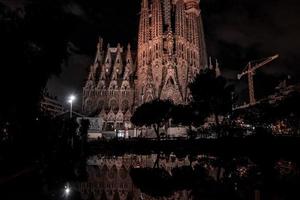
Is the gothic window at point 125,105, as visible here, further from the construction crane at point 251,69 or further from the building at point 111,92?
the construction crane at point 251,69

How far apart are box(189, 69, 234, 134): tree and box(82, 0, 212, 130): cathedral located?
38181mm

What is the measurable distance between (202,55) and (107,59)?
41.4 m

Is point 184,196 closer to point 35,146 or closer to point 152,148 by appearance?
point 35,146

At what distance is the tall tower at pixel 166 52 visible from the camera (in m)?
97.0

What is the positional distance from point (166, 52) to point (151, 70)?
8.28 metres

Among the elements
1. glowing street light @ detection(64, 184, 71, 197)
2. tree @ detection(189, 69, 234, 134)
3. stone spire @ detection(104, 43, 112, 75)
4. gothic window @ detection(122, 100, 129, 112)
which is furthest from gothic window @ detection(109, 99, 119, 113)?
glowing street light @ detection(64, 184, 71, 197)

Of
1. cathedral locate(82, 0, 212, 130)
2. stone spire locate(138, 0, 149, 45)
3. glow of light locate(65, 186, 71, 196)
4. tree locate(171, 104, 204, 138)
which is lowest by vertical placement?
glow of light locate(65, 186, 71, 196)

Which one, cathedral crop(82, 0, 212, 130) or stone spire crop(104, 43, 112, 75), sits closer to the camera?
cathedral crop(82, 0, 212, 130)

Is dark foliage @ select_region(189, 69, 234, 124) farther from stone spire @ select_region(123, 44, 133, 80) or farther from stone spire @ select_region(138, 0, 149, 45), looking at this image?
stone spire @ select_region(138, 0, 149, 45)

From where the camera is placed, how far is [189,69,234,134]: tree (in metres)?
54.6

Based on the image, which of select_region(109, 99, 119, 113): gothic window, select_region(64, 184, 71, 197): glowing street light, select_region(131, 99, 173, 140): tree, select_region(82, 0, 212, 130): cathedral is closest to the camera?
select_region(64, 184, 71, 197): glowing street light

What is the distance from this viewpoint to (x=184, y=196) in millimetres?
12984

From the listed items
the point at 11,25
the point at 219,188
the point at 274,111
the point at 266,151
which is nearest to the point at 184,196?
the point at 219,188

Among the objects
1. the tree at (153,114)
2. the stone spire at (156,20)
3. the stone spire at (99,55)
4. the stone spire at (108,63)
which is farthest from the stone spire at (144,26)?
the tree at (153,114)
